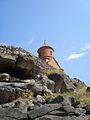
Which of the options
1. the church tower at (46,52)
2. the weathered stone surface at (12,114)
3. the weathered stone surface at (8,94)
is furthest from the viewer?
the church tower at (46,52)

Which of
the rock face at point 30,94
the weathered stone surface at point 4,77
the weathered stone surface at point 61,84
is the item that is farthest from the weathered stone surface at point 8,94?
the weathered stone surface at point 61,84

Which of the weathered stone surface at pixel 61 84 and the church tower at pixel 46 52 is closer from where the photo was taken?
the weathered stone surface at pixel 61 84

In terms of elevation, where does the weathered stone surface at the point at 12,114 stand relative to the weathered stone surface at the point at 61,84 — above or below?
below

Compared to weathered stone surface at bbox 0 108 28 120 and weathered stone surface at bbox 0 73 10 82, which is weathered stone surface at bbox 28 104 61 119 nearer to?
weathered stone surface at bbox 0 108 28 120

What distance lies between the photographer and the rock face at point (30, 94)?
1423cm

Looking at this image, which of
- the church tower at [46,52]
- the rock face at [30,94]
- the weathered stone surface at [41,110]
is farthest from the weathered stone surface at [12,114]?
the church tower at [46,52]

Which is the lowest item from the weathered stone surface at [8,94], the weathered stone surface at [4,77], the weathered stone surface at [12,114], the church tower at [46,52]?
the weathered stone surface at [12,114]

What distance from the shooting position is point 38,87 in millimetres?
20828

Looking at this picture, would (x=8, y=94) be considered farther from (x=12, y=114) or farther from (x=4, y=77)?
(x=12, y=114)

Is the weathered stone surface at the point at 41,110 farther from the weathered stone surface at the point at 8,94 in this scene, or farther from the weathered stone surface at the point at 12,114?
the weathered stone surface at the point at 8,94

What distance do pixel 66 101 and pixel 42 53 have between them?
37552 millimetres

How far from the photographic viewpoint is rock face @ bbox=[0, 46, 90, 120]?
14227mm

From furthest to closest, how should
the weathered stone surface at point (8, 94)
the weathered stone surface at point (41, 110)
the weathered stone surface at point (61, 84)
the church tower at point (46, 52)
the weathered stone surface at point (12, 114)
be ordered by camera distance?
the church tower at point (46, 52), the weathered stone surface at point (61, 84), the weathered stone surface at point (8, 94), the weathered stone surface at point (41, 110), the weathered stone surface at point (12, 114)

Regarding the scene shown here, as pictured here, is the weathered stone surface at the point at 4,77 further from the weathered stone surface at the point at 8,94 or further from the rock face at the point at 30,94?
the weathered stone surface at the point at 8,94
